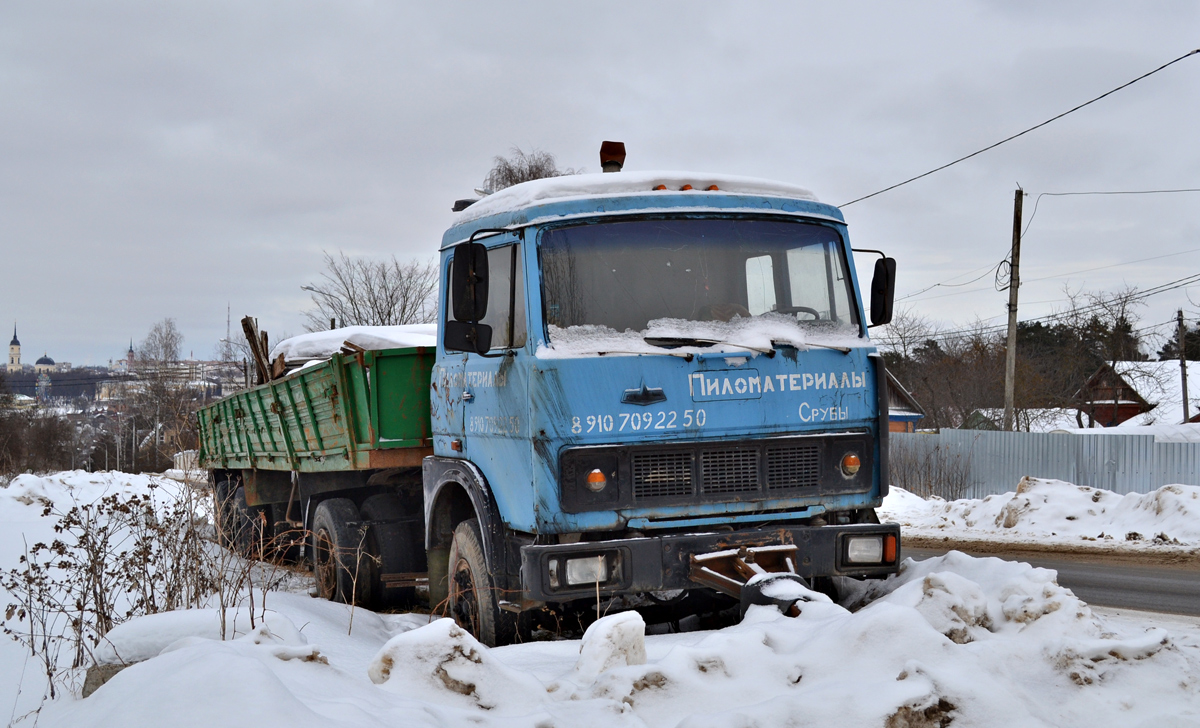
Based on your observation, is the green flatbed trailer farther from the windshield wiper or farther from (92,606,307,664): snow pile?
the windshield wiper

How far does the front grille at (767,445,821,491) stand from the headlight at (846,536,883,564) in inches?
14.6

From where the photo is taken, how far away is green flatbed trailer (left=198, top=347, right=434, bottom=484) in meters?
7.02

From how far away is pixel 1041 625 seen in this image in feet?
13.9

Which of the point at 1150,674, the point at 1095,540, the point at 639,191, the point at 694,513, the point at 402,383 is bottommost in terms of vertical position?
the point at 1095,540

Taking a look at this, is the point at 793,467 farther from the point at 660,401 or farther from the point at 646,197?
the point at 646,197

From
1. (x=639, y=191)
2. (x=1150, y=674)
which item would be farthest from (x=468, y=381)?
(x=1150, y=674)

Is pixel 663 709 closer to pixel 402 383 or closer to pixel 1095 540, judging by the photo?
pixel 402 383

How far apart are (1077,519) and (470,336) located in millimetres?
9465

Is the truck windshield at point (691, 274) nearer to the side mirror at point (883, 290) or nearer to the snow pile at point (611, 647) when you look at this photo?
the side mirror at point (883, 290)

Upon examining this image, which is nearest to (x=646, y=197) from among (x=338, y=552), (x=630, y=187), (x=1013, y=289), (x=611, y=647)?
(x=630, y=187)

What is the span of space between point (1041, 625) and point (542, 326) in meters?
2.73

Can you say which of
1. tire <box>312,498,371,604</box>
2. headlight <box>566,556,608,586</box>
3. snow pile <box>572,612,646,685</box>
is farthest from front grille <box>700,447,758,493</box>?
tire <box>312,498,371,604</box>

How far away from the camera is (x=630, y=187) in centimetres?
532

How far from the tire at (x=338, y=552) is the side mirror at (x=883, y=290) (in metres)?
4.13
